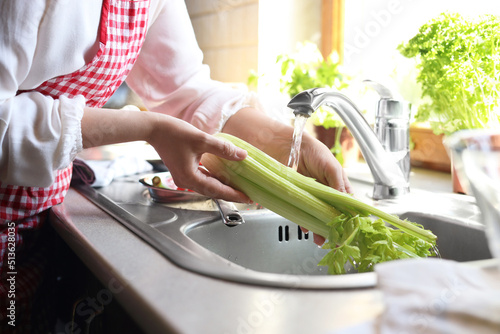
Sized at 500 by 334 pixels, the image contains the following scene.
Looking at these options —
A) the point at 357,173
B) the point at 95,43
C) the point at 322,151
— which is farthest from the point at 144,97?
the point at 357,173

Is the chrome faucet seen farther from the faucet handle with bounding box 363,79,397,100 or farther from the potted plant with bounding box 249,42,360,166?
the potted plant with bounding box 249,42,360,166

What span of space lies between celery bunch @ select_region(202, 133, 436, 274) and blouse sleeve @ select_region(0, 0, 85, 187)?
0.89 ft

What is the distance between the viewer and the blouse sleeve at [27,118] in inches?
26.7

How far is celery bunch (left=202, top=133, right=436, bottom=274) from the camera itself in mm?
664

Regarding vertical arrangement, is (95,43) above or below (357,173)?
above

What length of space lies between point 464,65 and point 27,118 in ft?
2.79

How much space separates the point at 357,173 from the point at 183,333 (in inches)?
40.4

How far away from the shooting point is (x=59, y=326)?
3.28 ft

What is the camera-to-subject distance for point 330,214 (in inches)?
31.5

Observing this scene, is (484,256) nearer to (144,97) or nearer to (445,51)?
(445,51)

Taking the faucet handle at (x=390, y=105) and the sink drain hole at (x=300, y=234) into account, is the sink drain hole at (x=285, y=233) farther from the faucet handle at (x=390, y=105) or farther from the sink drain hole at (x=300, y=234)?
the faucet handle at (x=390, y=105)

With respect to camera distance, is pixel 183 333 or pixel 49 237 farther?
pixel 49 237

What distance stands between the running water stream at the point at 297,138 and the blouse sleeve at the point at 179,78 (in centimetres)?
21

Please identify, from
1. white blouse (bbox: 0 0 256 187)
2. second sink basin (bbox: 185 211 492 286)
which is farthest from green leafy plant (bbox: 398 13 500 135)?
white blouse (bbox: 0 0 256 187)
